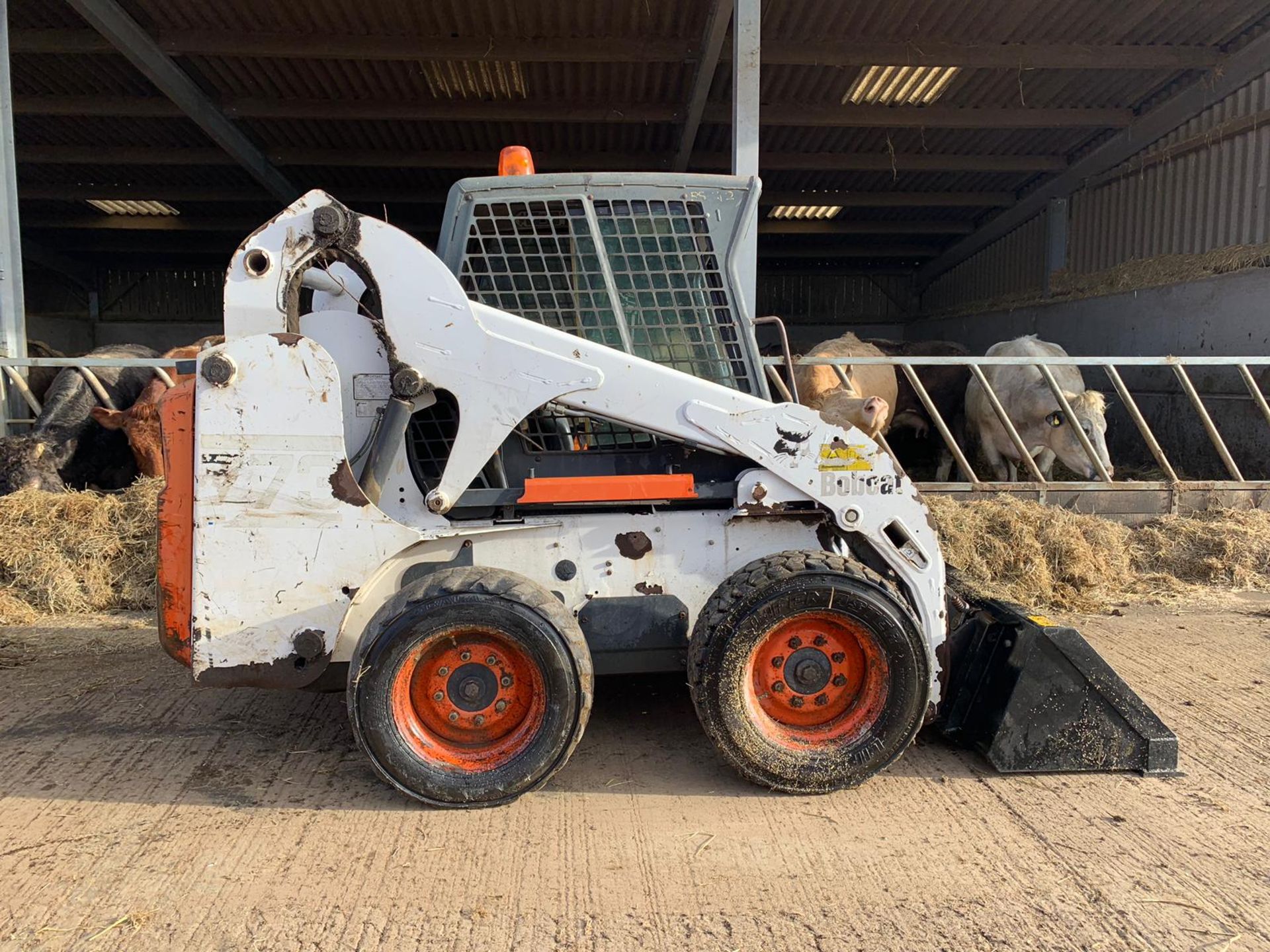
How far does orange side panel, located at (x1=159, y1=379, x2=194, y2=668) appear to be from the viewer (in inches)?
133

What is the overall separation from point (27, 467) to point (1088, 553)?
825cm

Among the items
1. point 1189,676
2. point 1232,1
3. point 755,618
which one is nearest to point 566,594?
point 755,618

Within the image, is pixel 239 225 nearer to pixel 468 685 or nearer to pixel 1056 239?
pixel 1056 239

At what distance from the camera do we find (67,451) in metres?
8.15

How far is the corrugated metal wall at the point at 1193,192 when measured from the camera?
33.1 ft

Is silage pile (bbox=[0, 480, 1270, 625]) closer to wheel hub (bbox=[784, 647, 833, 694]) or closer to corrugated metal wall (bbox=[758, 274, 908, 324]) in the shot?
wheel hub (bbox=[784, 647, 833, 694])

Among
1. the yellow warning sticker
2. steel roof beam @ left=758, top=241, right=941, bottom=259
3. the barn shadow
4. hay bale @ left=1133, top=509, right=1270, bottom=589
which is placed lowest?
the barn shadow

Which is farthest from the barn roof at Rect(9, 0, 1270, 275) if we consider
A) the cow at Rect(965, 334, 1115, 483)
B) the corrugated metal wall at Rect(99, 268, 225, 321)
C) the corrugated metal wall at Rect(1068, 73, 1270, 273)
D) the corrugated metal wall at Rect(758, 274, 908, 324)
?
the corrugated metal wall at Rect(758, 274, 908, 324)

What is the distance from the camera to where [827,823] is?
10.8 feet

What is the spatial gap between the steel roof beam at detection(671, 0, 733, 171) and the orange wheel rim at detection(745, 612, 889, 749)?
7146 millimetres

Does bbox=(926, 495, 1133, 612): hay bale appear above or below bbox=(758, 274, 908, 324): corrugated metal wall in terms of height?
below

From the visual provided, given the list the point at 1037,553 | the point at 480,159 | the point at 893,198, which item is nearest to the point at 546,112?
the point at 480,159

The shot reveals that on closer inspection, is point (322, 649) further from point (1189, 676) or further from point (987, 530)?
point (987, 530)

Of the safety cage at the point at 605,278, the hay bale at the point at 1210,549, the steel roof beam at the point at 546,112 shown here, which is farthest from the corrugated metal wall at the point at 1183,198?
the safety cage at the point at 605,278
